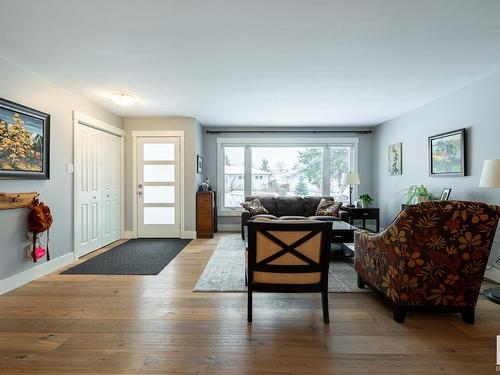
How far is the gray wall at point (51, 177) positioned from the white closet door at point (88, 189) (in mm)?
177

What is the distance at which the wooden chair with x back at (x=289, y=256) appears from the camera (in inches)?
91.1

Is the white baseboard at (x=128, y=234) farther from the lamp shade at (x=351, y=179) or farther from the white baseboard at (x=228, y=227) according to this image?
the lamp shade at (x=351, y=179)

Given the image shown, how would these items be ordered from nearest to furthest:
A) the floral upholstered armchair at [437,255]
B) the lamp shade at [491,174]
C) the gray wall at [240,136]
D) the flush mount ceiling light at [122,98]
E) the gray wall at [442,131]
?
the floral upholstered armchair at [437,255] < the lamp shade at [491,174] < the gray wall at [442,131] < the flush mount ceiling light at [122,98] < the gray wall at [240,136]

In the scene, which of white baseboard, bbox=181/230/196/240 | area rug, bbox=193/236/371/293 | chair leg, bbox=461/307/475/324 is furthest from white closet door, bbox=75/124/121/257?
chair leg, bbox=461/307/475/324

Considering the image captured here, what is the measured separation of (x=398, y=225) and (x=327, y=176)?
457cm

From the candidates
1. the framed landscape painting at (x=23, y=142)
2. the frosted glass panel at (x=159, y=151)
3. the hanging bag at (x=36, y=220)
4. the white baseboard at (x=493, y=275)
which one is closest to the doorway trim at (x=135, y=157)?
the frosted glass panel at (x=159, y=151)

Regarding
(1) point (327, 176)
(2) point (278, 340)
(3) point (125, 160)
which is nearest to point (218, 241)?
(3) point (125, 160)

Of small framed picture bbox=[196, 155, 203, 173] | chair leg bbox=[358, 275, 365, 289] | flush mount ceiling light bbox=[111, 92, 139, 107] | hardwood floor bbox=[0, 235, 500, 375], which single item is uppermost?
flush mount ceiling light bbox=[111, 92, 139, 107]

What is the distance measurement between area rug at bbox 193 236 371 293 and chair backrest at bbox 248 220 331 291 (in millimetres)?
771

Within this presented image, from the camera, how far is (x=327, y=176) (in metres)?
6.71

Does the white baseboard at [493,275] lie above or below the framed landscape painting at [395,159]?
below

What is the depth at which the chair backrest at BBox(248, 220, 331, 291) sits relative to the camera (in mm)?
2314

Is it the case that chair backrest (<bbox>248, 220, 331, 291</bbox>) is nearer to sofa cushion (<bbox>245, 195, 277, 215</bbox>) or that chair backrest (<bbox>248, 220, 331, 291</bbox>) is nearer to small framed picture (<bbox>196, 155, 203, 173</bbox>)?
sofa cushion (<bbox>245, 195, 277, 215</bbox>)

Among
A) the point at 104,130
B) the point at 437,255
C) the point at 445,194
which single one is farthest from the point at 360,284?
the point at 104,130
